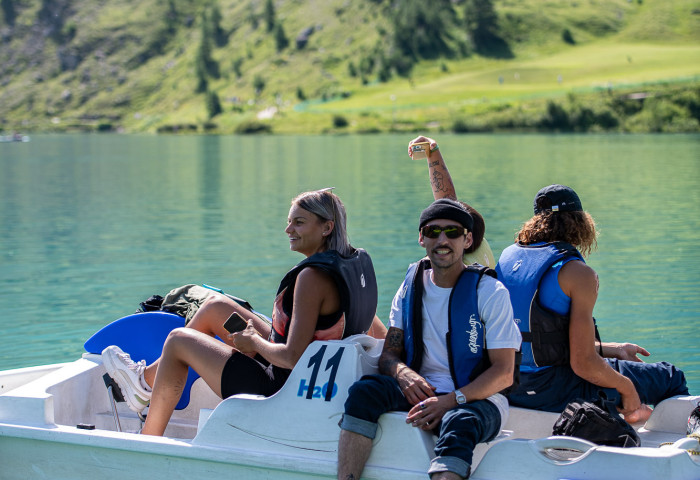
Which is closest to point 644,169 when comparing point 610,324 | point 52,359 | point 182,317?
point 610,324

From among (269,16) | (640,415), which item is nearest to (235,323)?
(640,415)

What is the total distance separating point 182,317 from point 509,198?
2333 centimetres

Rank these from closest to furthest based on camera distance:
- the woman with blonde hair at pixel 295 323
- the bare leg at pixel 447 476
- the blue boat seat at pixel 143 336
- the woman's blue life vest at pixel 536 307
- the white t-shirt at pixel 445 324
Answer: the bare leg at pixel 447 476 < the white t-shirt at pixel 445 324 < the woman with blonde hair at pixel 295 323 < the woman's blue life vest at pixel 536 307 < the blue boat seat at pixel 143 336

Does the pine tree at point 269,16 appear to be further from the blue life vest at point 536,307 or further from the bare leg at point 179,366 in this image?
the blue life vest at point 536,307

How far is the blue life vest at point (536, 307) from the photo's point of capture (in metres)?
5.25

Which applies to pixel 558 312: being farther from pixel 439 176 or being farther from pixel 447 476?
pixel 439 176

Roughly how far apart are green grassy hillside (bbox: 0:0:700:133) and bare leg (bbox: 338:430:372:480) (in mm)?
94227

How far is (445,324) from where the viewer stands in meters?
4.89

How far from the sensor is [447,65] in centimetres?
16275

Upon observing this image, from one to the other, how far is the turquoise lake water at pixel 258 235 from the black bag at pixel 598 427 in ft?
16.7

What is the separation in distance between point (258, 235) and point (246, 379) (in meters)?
16.5

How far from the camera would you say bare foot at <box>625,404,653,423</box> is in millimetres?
5609

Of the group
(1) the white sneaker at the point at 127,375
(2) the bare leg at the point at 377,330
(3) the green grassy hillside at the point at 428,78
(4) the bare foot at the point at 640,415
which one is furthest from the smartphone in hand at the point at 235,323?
(3) the green grassy hillside at the point at 428,78

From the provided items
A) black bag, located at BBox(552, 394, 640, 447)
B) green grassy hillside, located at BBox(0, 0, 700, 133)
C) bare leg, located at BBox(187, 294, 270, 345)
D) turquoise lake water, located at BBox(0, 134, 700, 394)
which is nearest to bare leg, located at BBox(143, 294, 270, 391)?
bare leg, located at BBox(187, 294, 270, 345)
